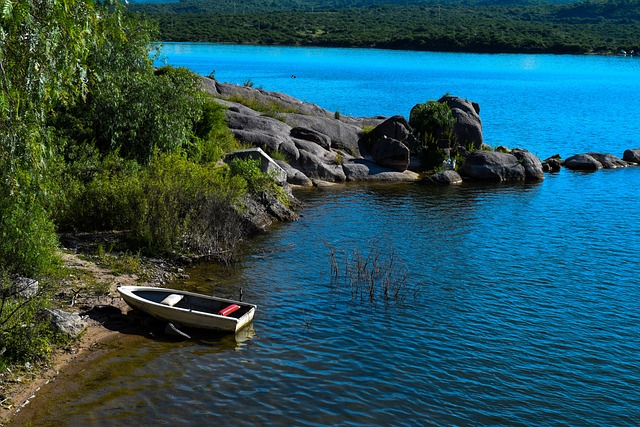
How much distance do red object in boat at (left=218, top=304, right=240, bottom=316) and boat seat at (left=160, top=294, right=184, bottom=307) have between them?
56.8 inches

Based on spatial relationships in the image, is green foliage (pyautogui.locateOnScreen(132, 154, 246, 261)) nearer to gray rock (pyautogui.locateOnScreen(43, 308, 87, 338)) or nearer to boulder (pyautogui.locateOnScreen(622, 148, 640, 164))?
gray rock (pyautogui.locateOnScreen(43, 308, 87, 338))

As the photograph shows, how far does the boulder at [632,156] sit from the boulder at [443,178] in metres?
16.7

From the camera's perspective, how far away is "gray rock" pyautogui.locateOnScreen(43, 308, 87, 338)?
19.5 meters

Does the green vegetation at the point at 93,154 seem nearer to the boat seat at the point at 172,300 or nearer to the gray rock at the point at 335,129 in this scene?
the boat seat at the point at 172,300

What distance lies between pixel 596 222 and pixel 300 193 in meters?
15.6

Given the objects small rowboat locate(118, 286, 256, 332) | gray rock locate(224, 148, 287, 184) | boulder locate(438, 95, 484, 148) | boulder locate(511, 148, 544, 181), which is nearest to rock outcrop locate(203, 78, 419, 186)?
boulder locate(438, 95, 484, 148)

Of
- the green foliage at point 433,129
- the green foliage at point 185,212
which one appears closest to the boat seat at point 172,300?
the green foliage at point 185,212

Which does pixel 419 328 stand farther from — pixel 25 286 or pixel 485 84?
pixel 485 84

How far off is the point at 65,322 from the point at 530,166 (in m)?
36.3

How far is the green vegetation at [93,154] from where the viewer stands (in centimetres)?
1558

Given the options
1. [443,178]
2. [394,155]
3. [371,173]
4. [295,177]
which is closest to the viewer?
[295,177]

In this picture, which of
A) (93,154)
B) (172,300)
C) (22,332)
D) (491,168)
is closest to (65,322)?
(22,332)

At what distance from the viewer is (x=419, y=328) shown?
884 inches

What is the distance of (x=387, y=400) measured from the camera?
59.4ft
